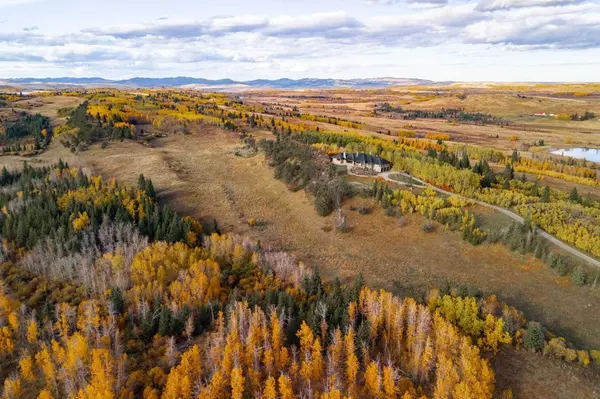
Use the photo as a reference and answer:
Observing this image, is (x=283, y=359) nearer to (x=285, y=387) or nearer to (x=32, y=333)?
(x=285, y=387)

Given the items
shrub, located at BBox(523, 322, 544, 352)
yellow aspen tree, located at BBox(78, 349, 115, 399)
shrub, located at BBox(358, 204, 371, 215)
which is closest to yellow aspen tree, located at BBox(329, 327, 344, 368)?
shrub, located at BBox(523, 322, 544, 352)

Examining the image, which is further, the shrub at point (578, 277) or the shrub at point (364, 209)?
the shrub at point (364, 209)

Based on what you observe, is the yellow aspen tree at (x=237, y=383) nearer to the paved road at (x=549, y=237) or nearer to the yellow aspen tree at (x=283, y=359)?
the yellow aspen tree at (x=283, y=359)

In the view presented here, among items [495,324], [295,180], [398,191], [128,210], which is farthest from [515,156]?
[128,210]

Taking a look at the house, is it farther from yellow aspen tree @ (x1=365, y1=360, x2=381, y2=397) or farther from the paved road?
yellow aspen tree @ (x1=365, y1=360, x2=381, y2=397)

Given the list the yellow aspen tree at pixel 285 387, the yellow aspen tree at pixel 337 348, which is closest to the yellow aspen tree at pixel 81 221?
the yellow aspen tree at pixel 285 387

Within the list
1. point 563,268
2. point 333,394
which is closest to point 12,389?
point 333,394

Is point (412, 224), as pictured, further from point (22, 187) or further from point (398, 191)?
point (22, 187)
